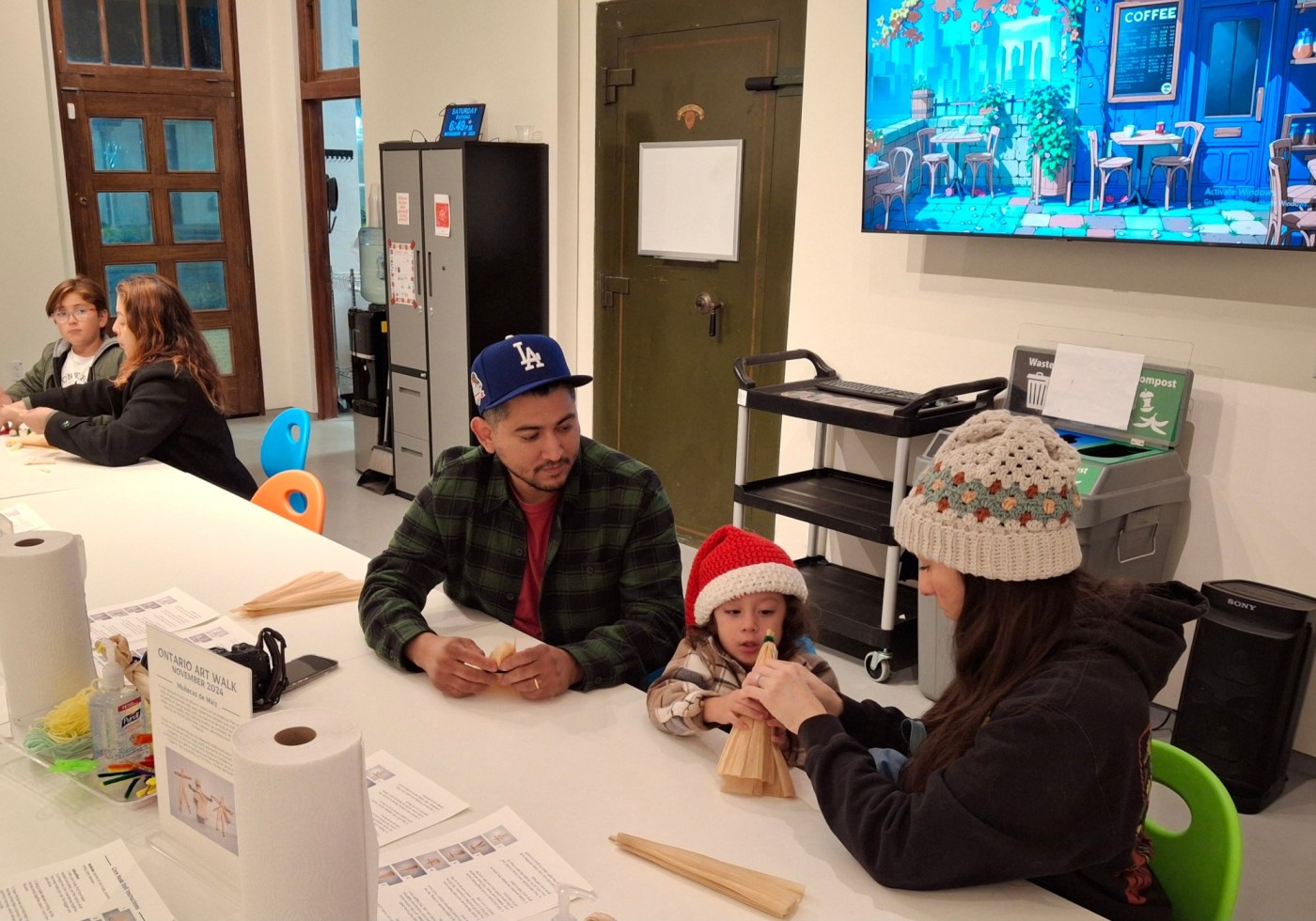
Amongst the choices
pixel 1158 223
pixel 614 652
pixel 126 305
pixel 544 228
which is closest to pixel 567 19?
pixel 544 228

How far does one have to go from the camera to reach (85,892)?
124 centimetres

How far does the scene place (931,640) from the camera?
3168 mm

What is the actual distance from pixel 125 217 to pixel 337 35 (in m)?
1.70

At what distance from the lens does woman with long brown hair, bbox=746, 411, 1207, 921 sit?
1164 millimetres

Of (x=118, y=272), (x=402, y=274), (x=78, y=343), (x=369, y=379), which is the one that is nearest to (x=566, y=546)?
(x=78, y=343)

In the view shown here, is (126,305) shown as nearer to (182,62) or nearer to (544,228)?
(544,228)

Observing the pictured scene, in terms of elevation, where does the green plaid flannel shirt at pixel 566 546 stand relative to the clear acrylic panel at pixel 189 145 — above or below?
below

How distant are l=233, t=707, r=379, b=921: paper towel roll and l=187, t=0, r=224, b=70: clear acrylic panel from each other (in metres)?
6.52

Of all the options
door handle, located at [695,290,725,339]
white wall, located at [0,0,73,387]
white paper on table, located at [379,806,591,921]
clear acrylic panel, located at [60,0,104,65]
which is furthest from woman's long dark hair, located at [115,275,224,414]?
clear acrylic panel, located at [60,0,104,65]

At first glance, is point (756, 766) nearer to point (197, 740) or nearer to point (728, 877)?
point (728, 877)

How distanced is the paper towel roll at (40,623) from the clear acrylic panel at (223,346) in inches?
222

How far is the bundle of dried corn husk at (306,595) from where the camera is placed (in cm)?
207

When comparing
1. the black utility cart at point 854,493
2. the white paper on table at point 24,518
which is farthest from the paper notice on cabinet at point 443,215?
the white paper on table at point 24,518

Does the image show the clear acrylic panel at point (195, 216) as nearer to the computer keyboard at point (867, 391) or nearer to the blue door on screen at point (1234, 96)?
the computer keyboard at point (867, 391)
